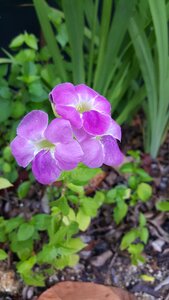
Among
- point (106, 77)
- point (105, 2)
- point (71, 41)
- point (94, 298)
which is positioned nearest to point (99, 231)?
point (94, 298)

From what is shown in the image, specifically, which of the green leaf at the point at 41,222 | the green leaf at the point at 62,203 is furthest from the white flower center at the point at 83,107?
the green leaf at the point at 41,222

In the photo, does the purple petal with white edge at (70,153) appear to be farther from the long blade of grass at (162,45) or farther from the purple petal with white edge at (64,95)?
the long blade of grass at (162,45)

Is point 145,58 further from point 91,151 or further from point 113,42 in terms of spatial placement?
point 91,151

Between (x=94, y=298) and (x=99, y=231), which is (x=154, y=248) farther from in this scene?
(x=94, y=298)

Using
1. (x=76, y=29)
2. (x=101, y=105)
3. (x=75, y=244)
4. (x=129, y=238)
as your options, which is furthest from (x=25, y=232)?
(x=76, y=29)

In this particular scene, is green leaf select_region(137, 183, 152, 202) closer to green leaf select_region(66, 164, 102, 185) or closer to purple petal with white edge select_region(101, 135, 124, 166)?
green leaf select_region(66, 164, 102, 185)

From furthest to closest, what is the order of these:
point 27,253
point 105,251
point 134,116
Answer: point 134,116 < point 105,251 < point 27,253

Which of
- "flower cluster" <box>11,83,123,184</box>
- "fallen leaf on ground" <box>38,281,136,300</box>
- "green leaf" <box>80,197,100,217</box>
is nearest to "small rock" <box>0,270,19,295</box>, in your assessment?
"fallen leaf on ground" <box>38,281,136,300</box>
